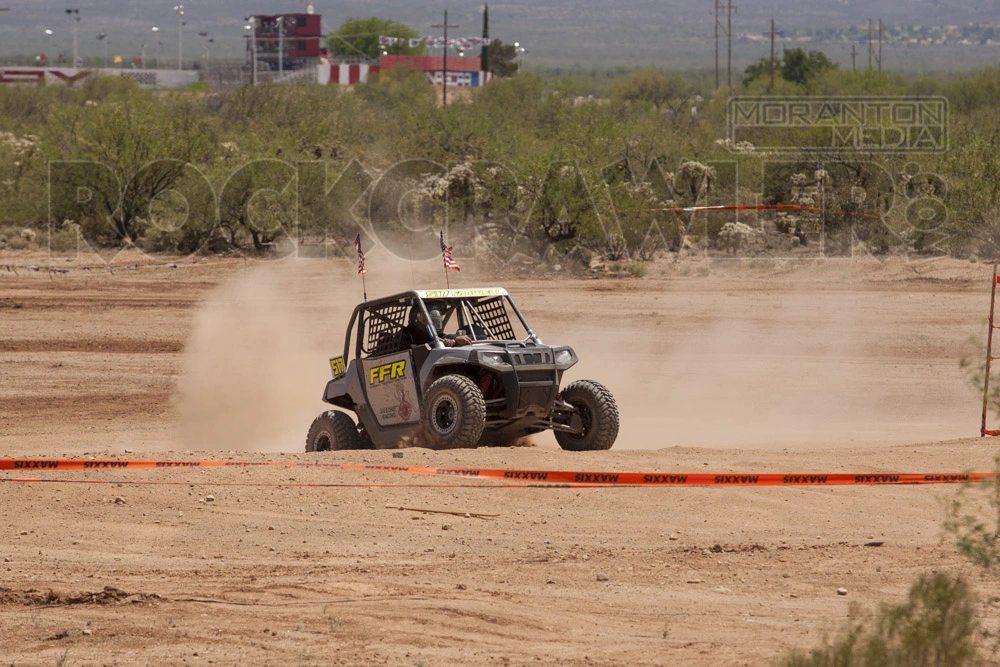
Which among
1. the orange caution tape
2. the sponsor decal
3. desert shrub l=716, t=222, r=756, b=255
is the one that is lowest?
the orange caution tape

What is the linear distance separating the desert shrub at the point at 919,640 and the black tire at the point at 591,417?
6602 mm

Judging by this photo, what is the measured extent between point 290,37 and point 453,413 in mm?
136537

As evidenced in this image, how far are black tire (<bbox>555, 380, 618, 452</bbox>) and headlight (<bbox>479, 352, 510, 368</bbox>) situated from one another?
103 cm

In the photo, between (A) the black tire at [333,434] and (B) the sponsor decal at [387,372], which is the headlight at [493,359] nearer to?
(B) the sponsor decal at [387,372]

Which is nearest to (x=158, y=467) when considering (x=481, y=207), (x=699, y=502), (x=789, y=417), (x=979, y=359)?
(x=699, y=502)

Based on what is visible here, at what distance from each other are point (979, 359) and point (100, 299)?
17483 mm

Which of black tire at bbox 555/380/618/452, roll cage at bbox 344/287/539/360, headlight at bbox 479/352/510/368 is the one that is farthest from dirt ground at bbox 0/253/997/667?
roll cage at bbox 344/287/539/360

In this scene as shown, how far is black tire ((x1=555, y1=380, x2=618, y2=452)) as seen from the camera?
12.2 meters

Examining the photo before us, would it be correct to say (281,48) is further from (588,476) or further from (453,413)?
(588,476)

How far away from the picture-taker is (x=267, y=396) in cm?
1688

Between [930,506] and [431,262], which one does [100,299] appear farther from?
[930,506]

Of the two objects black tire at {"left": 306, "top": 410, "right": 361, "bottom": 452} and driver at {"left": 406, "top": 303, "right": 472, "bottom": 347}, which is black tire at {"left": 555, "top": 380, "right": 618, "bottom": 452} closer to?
driver at {"left": 406, "top": 303, "right": 472, "bottom": 347}

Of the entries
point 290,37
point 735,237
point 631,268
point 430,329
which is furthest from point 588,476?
point 290,37

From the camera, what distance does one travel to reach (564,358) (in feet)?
39.5
